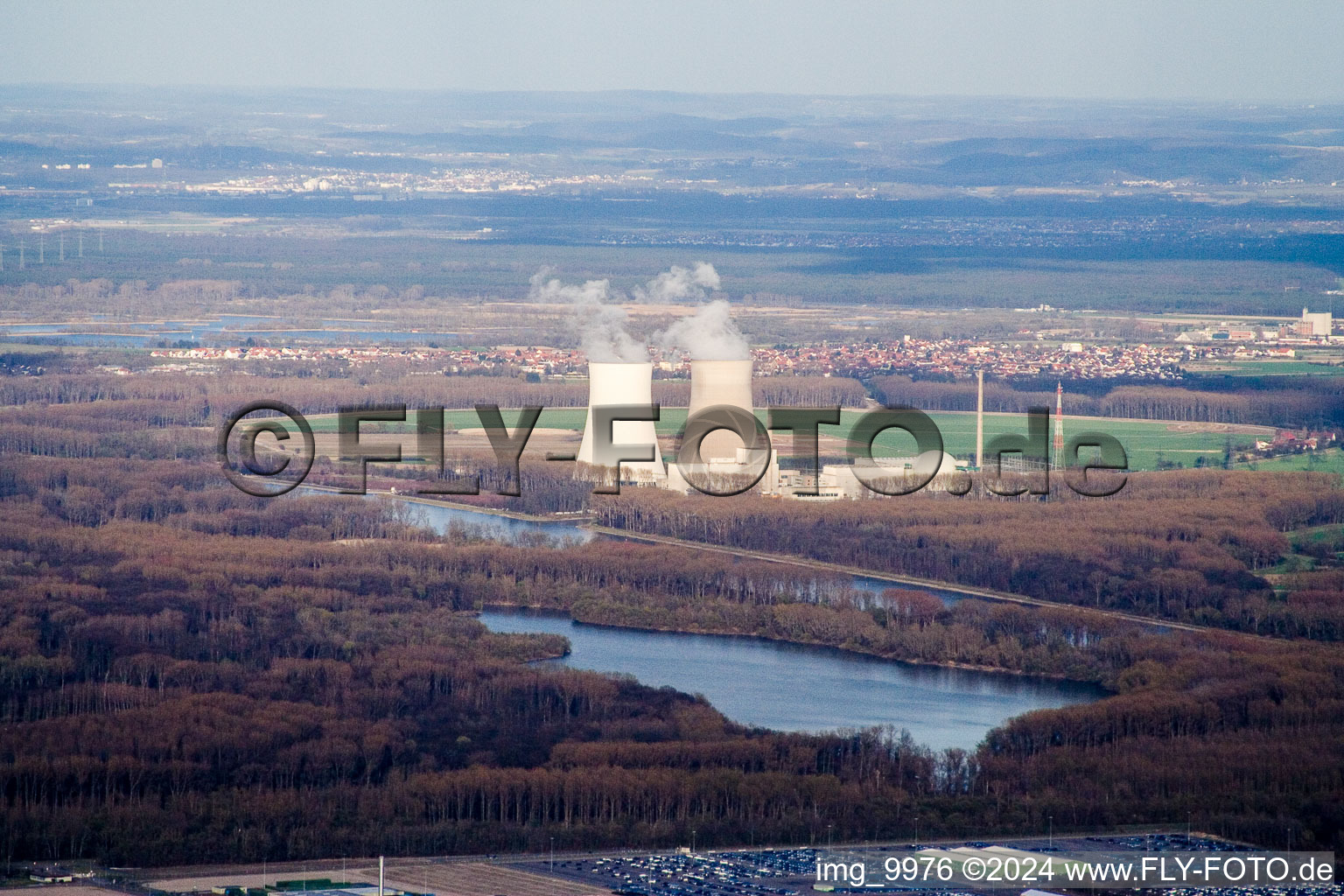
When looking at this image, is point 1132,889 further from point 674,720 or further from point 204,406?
point 204,406

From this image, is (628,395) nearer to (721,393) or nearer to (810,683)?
(721,393)

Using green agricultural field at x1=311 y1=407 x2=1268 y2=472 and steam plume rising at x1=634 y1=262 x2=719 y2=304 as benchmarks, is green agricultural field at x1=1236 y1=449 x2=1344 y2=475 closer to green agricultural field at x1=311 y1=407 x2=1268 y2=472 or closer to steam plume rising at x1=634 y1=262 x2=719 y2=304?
green agricultural field at x1=311 y1=407 x2=1268 y2=472

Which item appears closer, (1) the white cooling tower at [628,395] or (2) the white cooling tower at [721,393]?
(1) the white cooling tower at [628,395]

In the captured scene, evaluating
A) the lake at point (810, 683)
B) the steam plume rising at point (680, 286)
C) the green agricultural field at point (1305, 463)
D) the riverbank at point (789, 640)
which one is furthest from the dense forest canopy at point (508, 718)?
the steam plume rising at point (680, 286)

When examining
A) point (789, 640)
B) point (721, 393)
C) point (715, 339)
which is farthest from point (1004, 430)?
point (789, 640)

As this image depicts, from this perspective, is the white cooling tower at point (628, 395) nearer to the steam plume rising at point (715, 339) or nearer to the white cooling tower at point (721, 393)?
the white cooling tower at point (721, 393)
